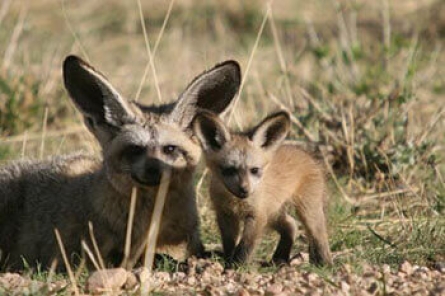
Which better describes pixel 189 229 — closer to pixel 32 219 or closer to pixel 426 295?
pixel 32 219

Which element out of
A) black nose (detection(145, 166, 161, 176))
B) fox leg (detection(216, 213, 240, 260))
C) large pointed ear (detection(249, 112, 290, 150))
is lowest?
fox leg (detection(216, 213, 240, 260))

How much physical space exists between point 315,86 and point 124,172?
4.14 metres

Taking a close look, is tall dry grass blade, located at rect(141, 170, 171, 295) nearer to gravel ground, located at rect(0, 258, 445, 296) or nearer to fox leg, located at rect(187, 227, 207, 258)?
gravel ground, located at rect(0, 258, 445, 296)

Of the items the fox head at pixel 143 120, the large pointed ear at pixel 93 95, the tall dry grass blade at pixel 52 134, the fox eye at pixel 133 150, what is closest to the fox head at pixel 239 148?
the fox head at pixel 143 120

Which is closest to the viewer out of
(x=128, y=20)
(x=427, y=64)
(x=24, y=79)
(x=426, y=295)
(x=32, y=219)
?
(x=426, y=295)

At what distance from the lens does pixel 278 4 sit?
14688 millimetres

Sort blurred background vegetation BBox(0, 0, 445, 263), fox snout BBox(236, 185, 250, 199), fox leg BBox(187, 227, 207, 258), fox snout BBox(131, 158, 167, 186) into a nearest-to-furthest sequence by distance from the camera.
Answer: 1. fox snout BBox(131, 158, 167, 186)
2. fox snout BBox(236, 185, 250, 199)
3. fox leg BBox(187, 227, 207, 258)
4. blurred background vegetation BBox(0, 0, 445, 263)

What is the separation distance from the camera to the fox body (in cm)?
566

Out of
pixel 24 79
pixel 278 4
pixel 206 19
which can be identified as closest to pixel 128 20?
pixel 206 19

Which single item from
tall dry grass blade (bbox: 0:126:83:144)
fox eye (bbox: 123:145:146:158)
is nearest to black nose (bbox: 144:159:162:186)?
fox eye (bbox: 123:145:146:158)

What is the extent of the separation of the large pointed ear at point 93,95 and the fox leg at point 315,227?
139 cm

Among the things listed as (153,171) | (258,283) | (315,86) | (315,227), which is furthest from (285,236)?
(315,86)

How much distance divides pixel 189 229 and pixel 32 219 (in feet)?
4.25

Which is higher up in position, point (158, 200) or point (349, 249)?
point (158, 200)
